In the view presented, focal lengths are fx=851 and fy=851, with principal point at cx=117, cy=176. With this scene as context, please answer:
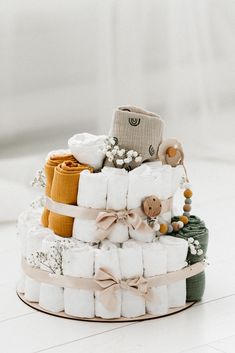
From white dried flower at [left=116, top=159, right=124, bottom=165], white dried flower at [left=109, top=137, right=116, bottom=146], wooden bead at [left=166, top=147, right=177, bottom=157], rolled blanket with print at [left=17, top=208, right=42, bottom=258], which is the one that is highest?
white dried flower at [left=109, top=137, right=116, bottom=146]

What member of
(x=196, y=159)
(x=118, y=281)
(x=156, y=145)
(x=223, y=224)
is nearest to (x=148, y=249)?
(x=118, y=281)

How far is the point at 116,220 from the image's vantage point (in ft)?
6.17

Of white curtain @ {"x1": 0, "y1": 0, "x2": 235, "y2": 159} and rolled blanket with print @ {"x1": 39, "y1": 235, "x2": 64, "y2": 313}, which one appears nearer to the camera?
rolled blanket with print @ {"x1": 39, "y1": 235, "x2": 64, "y2": 313}

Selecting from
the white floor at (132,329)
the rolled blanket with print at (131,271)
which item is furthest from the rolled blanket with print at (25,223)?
the rolled blanket with print at (131,271)

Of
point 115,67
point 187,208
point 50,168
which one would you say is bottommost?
point 187,208

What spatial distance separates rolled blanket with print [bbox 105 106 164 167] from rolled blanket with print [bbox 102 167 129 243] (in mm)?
74

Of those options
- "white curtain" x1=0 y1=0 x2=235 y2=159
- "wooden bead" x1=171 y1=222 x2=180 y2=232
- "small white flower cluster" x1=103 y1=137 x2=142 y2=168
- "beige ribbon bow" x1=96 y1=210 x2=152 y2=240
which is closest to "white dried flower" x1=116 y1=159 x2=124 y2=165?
"small white flower cluster" x1=103 y1=137 x2=142 y2=168

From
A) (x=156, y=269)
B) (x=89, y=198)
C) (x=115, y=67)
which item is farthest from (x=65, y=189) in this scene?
(x=115, y=67)

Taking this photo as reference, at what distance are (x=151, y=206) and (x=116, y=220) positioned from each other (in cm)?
8

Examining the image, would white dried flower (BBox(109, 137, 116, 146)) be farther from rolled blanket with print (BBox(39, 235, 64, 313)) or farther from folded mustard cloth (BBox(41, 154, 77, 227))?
rolled blanket with print (BBox(39, 235, 64, 313))

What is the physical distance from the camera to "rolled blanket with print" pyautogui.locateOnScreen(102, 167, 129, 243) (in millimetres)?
1870

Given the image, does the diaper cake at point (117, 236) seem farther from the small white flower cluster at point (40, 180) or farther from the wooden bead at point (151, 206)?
the small white flower cluster at point (40, 180)

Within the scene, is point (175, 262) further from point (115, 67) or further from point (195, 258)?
point (115, 67)

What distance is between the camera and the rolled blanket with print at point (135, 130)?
193cm
